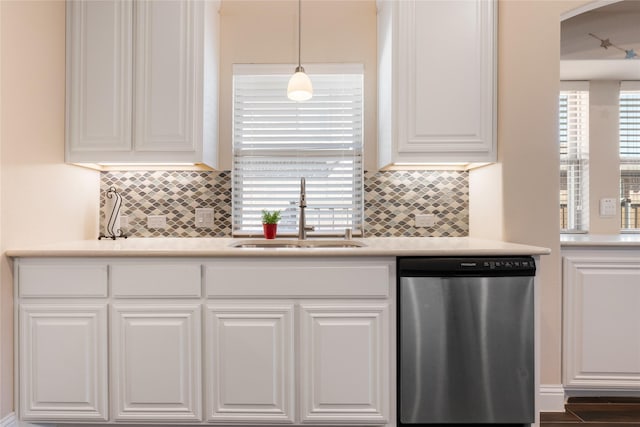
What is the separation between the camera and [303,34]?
2641mm

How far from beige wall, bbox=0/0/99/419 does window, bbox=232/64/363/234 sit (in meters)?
1.00

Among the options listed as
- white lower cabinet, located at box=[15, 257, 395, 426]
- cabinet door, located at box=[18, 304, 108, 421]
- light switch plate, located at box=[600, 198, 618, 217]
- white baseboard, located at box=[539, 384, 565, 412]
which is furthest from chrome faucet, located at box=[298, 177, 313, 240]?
light switch plate, located at box=[600, 198, 618, 217]

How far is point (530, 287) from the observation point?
73.8 inches

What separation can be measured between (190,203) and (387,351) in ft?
5.27

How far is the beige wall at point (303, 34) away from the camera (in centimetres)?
264

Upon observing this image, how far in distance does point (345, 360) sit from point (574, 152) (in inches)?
99.6

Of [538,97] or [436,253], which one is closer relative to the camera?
[436,253]

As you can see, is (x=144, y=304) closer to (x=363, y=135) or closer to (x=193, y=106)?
(x=193, y=106)

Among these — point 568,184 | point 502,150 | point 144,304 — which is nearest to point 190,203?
point 144,304

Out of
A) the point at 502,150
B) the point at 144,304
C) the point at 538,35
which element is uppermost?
the point at 538,35

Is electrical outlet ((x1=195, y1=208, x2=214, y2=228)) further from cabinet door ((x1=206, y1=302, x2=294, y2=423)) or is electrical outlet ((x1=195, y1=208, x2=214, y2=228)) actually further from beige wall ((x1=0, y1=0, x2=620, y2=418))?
cabinet door ((x1=206, y1=302, x2=294, y2=423))

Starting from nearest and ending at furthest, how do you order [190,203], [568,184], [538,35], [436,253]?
[436,253] → [538,35] → [190,203] → [568,184]

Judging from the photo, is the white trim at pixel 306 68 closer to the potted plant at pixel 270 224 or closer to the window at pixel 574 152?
the potted plant at pixel 270 224

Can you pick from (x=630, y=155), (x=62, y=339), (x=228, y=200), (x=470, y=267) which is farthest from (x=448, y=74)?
(x=62, y=339)
